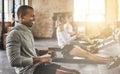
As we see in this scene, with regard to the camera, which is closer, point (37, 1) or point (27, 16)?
point (27, 16)

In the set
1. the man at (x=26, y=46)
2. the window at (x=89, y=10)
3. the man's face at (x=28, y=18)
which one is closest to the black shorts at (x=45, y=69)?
the man at (x=26, y=46)

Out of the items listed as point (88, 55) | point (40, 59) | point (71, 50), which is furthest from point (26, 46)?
point (71, 50)

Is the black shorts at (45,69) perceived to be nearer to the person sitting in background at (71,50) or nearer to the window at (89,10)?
the person sitting in background at (71,50)

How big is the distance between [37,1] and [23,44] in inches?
449

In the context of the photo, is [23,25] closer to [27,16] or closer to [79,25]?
[27,16]

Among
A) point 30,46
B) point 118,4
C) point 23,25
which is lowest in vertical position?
point 30,46

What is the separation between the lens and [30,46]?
88.4 inches

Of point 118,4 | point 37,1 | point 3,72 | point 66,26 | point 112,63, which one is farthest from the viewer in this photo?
point 37,1

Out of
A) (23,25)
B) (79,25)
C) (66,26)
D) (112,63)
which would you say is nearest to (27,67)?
(23,25)

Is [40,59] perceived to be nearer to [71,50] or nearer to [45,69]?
[45,69]

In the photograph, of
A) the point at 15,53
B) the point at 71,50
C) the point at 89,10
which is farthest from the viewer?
the point at 89,10

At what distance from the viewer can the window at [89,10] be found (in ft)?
41.9

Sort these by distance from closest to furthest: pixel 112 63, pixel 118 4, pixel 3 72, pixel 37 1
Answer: pixel 112 63
pixel 3 72
pixel 118 4
pixel 37 1

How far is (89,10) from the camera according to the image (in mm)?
12898
